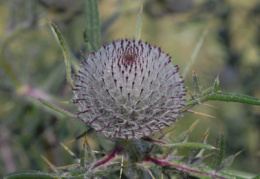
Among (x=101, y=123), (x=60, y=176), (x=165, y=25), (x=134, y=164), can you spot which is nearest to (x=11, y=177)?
(x=60, y=176)

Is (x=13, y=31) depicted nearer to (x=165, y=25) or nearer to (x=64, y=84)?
(x=64, y=84)

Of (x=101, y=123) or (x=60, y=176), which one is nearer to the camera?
(x=60, y=176)

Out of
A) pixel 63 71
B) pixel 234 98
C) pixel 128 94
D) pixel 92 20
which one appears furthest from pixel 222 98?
pixel 63 71

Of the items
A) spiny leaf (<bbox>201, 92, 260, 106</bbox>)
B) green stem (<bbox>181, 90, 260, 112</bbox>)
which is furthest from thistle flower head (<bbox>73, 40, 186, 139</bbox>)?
spiny leaf (<bbox>201, 92, 260, 106</bbox>)

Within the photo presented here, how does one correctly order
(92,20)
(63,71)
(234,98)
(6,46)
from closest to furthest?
(234,98)
(92,20)
(6,46)
(63,71)

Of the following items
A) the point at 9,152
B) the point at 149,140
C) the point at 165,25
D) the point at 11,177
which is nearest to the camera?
the point at 11,177

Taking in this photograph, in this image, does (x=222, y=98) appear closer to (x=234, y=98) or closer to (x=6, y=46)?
(x=234, y=98)
